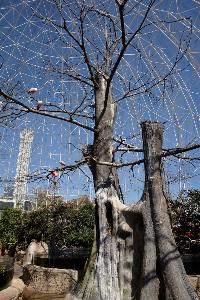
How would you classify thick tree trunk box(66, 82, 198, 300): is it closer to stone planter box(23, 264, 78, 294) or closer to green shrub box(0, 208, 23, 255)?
stone planter box(23, 264, 78, 294)

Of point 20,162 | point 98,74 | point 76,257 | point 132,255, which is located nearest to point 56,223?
point 76,257

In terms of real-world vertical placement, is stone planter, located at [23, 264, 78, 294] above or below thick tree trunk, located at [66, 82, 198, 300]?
below

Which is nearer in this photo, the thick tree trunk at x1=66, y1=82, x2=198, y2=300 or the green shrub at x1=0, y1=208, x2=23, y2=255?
the thick tree trunk at x1=66, y1=82, x2=198, y2=300

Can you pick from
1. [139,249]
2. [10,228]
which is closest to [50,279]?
[139,249]

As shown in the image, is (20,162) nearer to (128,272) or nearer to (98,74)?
(98,74)

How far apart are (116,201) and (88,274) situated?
982 millimetres

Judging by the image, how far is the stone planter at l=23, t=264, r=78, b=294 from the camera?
31.1ft

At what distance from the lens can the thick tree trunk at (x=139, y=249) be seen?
3998 mm

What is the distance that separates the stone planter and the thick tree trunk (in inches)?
196

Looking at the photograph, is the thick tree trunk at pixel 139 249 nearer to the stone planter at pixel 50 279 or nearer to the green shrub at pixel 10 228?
the stone planter at pixel 50 279

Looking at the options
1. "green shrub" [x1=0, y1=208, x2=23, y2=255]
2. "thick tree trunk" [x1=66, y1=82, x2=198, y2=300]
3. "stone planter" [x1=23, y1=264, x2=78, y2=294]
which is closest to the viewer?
"thick tree trunk" [x1=66, y1=82, x2=198, y2=300]

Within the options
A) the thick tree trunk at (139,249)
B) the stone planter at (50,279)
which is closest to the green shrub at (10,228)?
the stone planter at (50,279)

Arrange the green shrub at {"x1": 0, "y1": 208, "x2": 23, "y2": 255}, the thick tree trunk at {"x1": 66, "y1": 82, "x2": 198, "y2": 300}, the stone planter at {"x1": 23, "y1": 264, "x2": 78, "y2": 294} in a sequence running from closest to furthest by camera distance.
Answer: the thick tree trunk at {"x1": 66, "y1": 82, "x2": 198, "y2": 300}, the stone planter at {"x1": 23, "y1": 264, "x2": 78, "y2": 294}, the green shrub at {"x1": 0, "y1": 208, "x2": 23, "y2": 255}

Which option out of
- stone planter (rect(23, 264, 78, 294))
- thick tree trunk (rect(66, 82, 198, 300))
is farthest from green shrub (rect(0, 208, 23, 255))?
thick tree trunk (rect(66, 82, 198, 300))
